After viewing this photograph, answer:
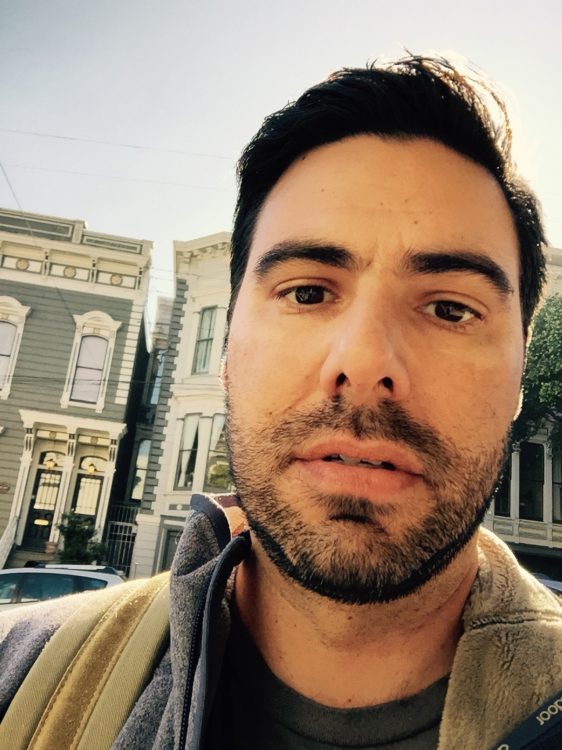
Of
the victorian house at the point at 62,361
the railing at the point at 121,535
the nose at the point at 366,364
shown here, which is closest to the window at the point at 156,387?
the victorian house at the point at 62,361

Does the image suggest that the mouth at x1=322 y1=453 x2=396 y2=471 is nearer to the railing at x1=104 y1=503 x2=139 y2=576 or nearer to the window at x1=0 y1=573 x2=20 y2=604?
the window at x1=0 y1=573 x2=20 y2=604

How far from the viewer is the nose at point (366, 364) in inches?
59.5

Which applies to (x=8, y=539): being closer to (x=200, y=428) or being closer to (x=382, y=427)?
(x=200, y=428)

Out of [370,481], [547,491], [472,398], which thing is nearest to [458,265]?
[472,398]

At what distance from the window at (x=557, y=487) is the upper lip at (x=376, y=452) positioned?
19240 mm

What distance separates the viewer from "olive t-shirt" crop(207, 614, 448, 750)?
1.45 metres

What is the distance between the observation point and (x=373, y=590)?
4.72 feet

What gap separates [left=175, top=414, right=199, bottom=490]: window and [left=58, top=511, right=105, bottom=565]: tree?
2895 mm

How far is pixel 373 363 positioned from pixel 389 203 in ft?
2.06

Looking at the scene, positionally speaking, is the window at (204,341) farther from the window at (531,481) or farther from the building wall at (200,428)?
the window at (531,481)

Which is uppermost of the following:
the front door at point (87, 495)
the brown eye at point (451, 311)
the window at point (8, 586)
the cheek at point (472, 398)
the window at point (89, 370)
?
the window at point (89, 370)

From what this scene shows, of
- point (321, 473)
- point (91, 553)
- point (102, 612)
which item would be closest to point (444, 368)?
point (321, 473)

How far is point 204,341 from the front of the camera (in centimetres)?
1855

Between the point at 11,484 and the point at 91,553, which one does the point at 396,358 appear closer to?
the point at 91,553
